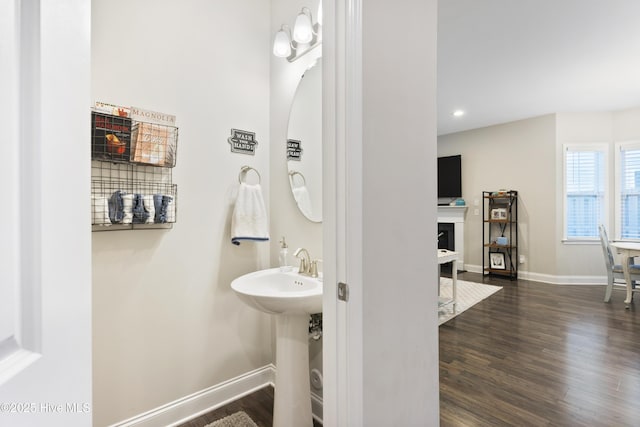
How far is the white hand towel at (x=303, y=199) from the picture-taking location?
71.7 inches

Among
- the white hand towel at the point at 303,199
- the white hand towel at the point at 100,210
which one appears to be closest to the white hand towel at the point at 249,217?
the white hand towel at the point at 303,199

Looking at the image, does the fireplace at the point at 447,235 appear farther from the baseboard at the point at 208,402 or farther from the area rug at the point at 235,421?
the area rug at the point at 235,421

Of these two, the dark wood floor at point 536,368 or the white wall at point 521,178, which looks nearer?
the dark wood floor at point 536,368

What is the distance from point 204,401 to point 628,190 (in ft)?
20.3

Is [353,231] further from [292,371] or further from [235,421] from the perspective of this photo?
[235,421]

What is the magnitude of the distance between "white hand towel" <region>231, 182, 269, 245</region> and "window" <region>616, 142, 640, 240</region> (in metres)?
5.65

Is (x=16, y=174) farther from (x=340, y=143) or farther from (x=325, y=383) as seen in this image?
(x=325, y=383)

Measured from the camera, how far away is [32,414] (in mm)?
346

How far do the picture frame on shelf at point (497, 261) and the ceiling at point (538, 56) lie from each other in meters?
2.43

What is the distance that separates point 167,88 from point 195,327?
1.36m

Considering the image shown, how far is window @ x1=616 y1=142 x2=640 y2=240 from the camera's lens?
446 cm

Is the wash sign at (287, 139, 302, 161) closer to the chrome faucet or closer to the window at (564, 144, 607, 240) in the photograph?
the chrome faucet

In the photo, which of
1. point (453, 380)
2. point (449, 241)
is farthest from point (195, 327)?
point (449, 241)

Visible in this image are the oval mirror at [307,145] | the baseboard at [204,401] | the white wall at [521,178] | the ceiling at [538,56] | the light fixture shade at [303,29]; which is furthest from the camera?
the white wall at [521,178]
